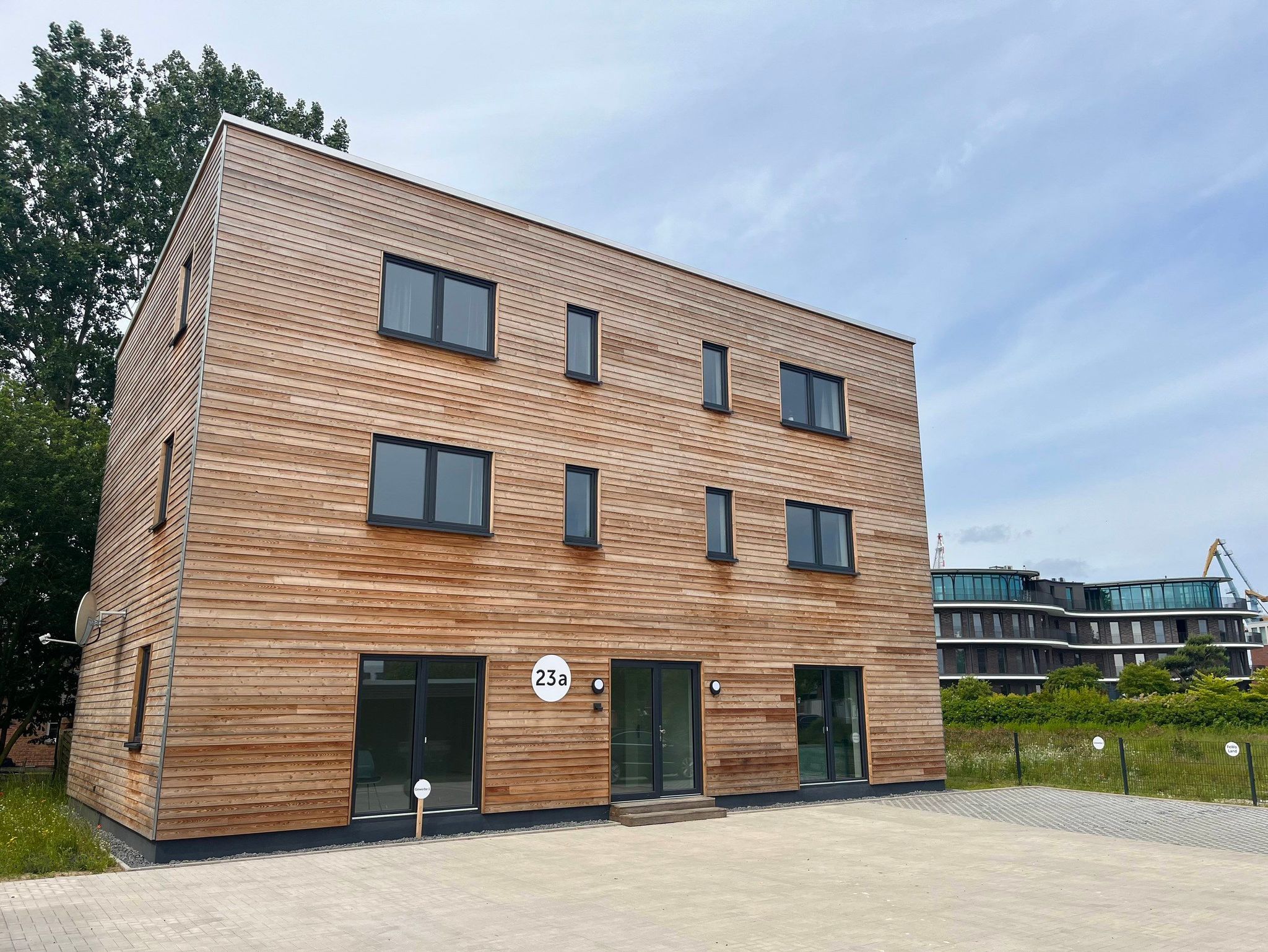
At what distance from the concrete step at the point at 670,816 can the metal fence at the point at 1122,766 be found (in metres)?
6.81

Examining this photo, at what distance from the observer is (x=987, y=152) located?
18.3 m

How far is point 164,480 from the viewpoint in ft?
40.1

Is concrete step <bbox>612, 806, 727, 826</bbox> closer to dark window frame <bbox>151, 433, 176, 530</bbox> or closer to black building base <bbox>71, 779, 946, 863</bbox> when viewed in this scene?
black building base <bbox>71, 779, 946, 863</bbox>

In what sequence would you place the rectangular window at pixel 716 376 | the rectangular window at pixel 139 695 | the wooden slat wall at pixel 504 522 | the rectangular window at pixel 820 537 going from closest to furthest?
the wooden slat wall at pixel 504 522 → the rectangular window at pixel 139 695 → the rectangular window at pixel 716 376 → the rectangular window at pixel 820 537

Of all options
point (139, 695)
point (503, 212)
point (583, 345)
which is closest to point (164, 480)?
point (139, 695)

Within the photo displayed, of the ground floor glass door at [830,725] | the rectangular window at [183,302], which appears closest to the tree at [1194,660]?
the ground floor glass door at [830,725]

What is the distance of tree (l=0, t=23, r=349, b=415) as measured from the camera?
24.1 metres

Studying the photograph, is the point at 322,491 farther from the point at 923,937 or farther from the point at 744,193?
the point at 744,193

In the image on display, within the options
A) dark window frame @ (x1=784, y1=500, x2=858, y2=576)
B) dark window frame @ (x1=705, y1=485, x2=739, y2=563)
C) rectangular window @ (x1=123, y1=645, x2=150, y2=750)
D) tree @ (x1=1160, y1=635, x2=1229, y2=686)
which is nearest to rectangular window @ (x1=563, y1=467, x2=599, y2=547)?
dark window frame @ (x1=705, y1=485, x2=739, y2=563)

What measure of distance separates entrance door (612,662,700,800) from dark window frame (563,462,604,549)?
1857 millimetres

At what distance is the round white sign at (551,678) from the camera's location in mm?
12484

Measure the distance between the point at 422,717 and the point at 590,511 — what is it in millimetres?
→ 3983

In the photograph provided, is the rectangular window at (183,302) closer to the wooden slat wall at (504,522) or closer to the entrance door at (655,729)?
the wooden slat wall at (504,522)

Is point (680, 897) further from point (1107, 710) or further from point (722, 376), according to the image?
Answer: point (1107, 710)
